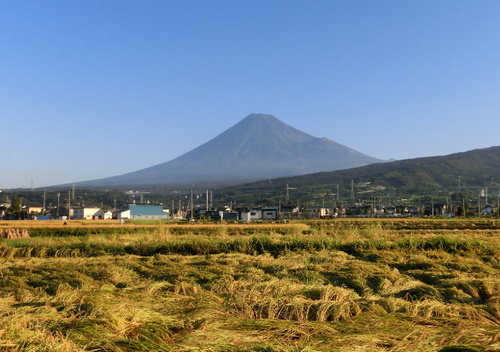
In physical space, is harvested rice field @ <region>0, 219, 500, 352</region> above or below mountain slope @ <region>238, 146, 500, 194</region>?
below

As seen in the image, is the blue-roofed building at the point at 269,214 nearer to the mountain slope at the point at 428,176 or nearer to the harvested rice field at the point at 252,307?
the harvested rice field at the point at 252,307

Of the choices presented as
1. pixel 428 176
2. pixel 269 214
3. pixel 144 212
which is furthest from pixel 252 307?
pixel 428 176

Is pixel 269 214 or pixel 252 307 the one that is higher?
pixel 252 307

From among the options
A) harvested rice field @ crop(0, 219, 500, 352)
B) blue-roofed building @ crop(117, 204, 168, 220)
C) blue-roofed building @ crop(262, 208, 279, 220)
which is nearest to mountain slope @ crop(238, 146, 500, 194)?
blue-roofed building @ crop(262, 208, 279, 220)

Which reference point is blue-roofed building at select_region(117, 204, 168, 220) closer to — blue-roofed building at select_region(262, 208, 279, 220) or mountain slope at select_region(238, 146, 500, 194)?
blue-roofed building at select_region(262, 208, 279, 220)

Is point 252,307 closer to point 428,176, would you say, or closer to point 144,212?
point 144,212

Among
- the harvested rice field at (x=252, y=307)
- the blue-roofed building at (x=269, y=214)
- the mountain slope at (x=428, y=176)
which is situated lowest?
the blue-roofed building at (x=269, y=214)

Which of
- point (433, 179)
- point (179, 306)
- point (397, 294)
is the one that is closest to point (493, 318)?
point (397, 294)

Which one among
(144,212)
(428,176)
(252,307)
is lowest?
(144,212)

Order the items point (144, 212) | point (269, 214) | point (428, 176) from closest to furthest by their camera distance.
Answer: point (269, 214) < point (144, 212) < point (428, 176)

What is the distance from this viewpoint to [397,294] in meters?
6.66

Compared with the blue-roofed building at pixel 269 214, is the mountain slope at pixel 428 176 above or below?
above

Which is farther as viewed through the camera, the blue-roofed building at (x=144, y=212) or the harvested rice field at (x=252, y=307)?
the blue-roofed building at (x=144, y=212)

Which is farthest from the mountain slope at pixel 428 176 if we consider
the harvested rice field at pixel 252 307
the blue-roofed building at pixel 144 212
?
the harvested rice field at pixel 252 307
